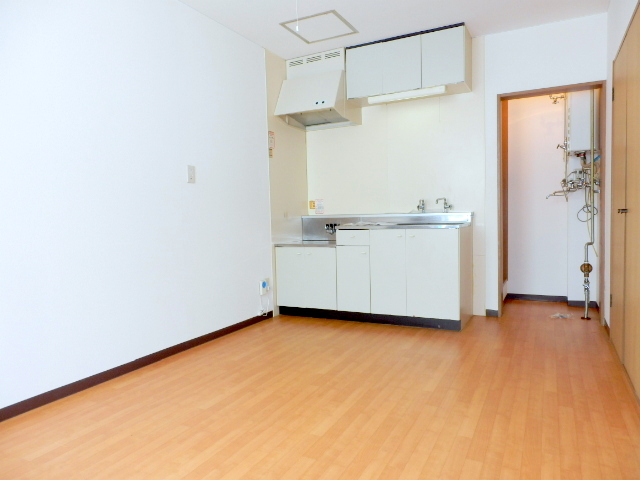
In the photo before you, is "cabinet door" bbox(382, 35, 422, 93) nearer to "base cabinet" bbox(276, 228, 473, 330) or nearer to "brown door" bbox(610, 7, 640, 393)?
"base cabinet" bbox(276, 228, 473, 330)

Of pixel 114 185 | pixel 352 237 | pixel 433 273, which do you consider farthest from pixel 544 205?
pixel 114 185

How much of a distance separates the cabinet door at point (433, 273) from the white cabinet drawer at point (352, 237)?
40 cm

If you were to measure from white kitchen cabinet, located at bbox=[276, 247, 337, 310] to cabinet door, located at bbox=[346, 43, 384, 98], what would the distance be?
152 cm

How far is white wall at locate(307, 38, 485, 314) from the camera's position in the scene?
13.4 ft

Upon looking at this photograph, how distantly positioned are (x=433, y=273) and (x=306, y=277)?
120 centimetres

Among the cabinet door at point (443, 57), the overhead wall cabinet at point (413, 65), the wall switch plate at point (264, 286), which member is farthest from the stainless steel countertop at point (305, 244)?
the cabinet door at point (443, 57)

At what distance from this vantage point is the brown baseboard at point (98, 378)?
2.24 m

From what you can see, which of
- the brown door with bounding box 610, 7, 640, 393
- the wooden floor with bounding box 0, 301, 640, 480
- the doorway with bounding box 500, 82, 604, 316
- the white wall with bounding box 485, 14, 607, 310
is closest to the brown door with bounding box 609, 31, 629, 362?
the brown door with bounding box 610, 7, 640, 393

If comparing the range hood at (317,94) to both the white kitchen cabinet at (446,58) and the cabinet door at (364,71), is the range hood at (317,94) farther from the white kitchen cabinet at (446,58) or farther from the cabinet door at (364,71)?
the white kitchen cabinet at (446,58)

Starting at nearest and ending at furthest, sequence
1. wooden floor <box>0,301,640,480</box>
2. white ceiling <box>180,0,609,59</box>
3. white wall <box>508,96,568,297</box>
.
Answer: wooden floor <box>0,301,640,480</box> → white ceiling <box>180,0,609,59</box> → white wall <box>508,96,568,297</box>

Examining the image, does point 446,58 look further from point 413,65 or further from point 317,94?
point 317,94

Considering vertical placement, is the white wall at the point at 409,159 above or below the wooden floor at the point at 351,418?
above

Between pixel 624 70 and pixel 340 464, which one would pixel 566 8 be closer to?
pixel 624 70

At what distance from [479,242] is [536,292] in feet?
4.07
